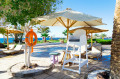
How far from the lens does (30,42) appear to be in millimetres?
4023

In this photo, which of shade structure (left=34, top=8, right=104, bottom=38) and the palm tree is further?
shade structure (left=34, top=8, right=104, bottom=38)

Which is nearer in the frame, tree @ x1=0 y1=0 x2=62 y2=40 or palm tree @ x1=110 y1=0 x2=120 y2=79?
palm tree @ x1=110 y1=0 x2=120 y2=79

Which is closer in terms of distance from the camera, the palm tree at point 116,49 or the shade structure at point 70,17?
the palm tree at point 116,49

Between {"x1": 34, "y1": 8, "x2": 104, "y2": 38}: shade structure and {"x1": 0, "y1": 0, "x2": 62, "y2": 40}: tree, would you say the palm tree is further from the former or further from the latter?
{"x1": 0, "y1": 0, "x2": 62, "y2": 40}: tree

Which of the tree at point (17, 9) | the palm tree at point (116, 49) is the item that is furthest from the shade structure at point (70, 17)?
the palm tree at point (116, 49)

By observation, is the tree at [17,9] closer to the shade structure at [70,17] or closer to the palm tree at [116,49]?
the shade structure at [70,17]

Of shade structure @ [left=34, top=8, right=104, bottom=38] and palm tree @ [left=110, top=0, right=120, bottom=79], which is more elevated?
shade structure @ [left=34, top=8, right=104, bottom=38]

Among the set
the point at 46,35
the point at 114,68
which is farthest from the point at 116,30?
the point at 46,35

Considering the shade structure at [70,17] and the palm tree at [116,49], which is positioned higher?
the shade structure at [70,17]

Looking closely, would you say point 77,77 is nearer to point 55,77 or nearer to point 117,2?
point 55,77

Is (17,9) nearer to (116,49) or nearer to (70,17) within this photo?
(70,17)

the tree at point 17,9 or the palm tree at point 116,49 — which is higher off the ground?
the tree at point 17,9

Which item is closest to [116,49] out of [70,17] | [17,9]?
[70,17]

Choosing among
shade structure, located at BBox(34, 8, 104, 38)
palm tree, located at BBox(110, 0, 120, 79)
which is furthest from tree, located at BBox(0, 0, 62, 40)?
palm tree, located at BBox(110, 0, 120, 79)
